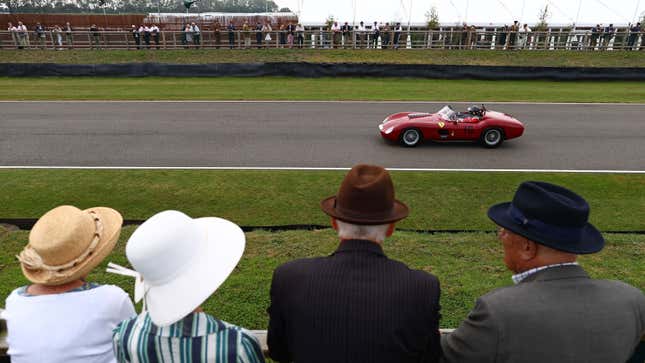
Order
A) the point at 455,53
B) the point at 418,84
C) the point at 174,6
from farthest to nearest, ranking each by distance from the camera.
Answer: the point at 174,6 → the point at 455,53 → the point at 418,84

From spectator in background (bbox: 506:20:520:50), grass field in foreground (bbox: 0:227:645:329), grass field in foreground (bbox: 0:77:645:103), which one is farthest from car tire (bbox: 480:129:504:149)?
spectator in background (bbox: 506:20:520:50)

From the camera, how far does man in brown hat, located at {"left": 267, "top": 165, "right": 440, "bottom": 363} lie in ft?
5.68

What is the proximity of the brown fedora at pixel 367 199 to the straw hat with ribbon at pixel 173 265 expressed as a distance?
0.56 metres

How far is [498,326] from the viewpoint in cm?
176

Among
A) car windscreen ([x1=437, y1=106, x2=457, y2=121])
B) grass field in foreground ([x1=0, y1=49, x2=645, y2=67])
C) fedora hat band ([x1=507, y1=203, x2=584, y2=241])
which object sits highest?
fedora hat band ([x1=507, y1=203, x2=584, y2=241])

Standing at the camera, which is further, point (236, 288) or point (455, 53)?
point (455, 53)

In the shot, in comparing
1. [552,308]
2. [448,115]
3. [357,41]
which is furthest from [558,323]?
[357,41]

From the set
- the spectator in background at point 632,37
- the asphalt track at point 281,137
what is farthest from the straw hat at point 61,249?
the spectator in background at point 632,37

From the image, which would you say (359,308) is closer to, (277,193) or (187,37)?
(277,193)

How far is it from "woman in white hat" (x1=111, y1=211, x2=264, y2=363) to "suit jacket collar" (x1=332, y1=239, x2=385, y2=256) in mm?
514

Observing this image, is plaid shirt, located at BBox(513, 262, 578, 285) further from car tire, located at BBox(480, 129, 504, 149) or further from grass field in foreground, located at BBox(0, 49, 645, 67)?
grass field in foreground, located at BBox(0, 49, 645, 67)

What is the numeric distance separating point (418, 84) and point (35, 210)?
15921 mm

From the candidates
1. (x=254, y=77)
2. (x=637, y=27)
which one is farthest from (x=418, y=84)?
(x=637, y=27)

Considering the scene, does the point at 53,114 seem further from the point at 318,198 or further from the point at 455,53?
the point at 455,53
